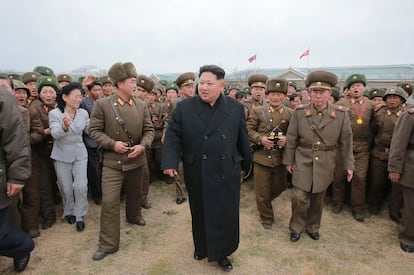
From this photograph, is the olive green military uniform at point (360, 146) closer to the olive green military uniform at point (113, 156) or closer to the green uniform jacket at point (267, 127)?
the green uniform jacket at point (267, 127)

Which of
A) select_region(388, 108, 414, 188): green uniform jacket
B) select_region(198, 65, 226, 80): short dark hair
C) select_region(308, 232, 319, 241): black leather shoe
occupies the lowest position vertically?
select_region(308, 232, 319, 241): black leather shoe

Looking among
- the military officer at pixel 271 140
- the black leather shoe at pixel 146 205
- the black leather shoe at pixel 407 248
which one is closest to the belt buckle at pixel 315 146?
the military officer at pixel 271 140

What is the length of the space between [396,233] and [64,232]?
520cm

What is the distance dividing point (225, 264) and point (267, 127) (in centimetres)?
212

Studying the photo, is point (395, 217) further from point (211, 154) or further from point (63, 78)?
point (63, 78)

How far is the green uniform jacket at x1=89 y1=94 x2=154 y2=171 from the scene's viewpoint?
347 cm

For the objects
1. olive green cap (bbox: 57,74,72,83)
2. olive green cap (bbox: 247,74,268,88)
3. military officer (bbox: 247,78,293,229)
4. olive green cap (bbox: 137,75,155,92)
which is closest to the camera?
military officer (bbox: 247,78,293,229)

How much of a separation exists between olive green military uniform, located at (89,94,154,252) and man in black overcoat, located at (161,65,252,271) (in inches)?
34.7

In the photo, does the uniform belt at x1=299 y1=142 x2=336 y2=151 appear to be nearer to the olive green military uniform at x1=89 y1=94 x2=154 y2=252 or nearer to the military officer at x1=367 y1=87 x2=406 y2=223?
the military officer at x1=367 y1=87 x2=406 y2=223

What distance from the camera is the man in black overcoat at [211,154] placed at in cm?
295

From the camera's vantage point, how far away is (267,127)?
421 cm

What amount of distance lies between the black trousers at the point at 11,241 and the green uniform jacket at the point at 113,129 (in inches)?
47.3

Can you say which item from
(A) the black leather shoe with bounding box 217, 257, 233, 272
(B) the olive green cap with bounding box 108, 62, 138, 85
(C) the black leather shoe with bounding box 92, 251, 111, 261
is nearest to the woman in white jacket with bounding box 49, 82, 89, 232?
(B) the olive green cap with bounding box 108, 62, 138, 85

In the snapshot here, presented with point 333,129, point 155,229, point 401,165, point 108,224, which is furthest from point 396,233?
point 108,224
